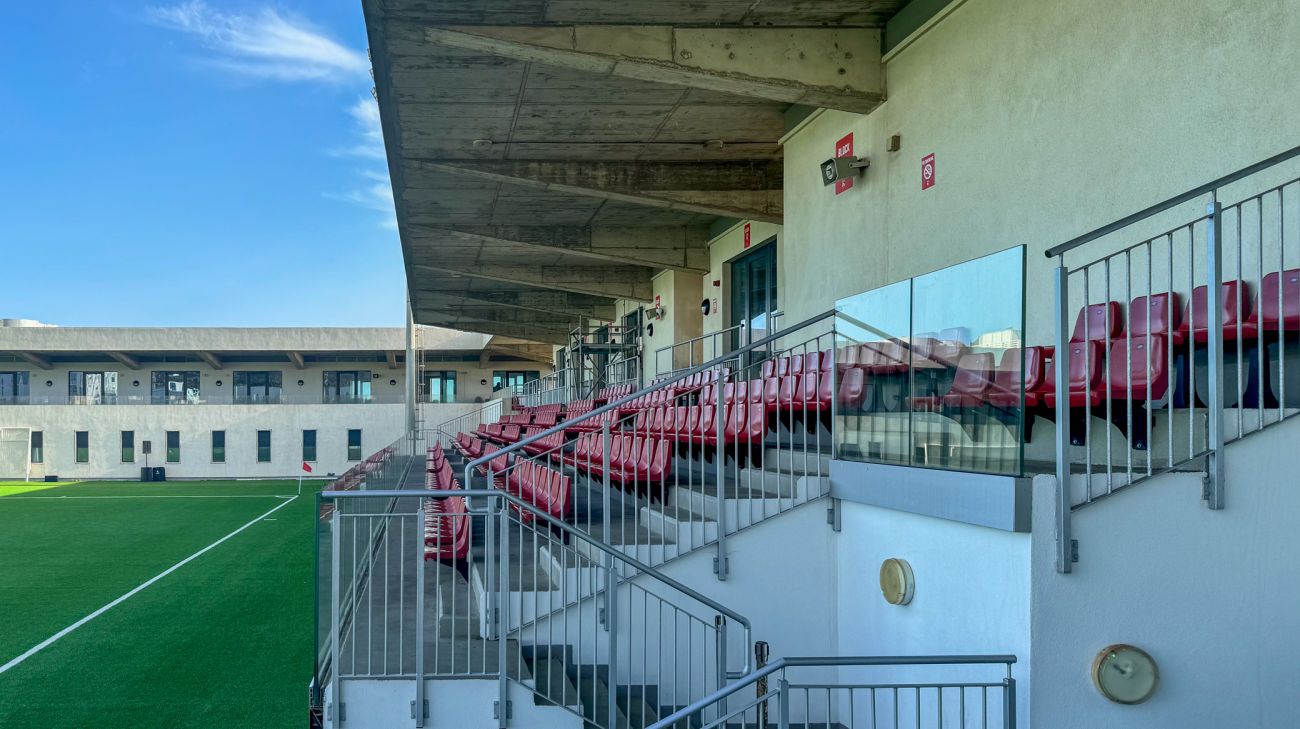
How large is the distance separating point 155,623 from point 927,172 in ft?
30.3

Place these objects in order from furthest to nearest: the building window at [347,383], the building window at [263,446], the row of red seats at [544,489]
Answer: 1. the building window at [347,383]
2. the building window at [263,446]
3. the row of red seats at [544,489]

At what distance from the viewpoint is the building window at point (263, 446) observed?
42.2 m

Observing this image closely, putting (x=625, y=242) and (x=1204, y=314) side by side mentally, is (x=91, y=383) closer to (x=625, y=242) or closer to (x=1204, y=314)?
(x=625, y=242)

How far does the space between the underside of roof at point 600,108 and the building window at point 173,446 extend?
25.5 m

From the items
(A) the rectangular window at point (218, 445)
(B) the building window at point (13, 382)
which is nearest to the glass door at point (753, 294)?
(A) the rectangular window at point (218, 445)

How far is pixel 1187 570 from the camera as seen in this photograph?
4.44 meters

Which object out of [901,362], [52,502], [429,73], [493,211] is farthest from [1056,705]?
[52,502]

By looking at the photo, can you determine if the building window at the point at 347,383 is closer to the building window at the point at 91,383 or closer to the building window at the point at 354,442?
the building window at the point at 354,442

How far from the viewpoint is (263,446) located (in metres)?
42.3

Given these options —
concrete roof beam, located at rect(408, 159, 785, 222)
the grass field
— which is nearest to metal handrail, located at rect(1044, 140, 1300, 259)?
the grass field

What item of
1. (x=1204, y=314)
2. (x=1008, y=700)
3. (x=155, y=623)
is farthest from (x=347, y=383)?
(x=1008, y=700)

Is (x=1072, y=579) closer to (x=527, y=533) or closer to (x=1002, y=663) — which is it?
(x=1002, y=663)

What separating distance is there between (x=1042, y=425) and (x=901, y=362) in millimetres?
1562

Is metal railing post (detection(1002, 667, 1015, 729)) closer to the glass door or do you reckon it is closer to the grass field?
the grass field
